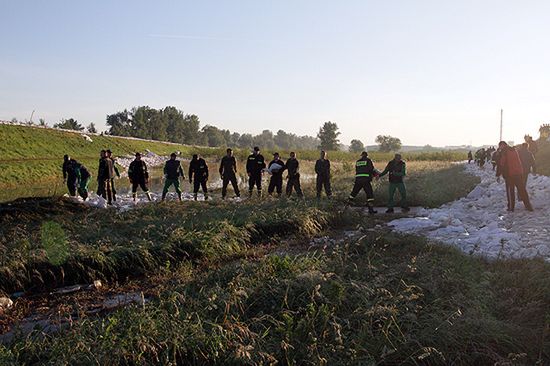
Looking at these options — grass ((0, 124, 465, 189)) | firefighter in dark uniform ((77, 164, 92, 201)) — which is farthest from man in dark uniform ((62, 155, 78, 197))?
grass ((0, 124, 465, 189))

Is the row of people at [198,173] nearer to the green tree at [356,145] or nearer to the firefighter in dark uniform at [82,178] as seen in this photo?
the firefighter in dark uniform at [82,178]

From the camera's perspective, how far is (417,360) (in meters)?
4.26

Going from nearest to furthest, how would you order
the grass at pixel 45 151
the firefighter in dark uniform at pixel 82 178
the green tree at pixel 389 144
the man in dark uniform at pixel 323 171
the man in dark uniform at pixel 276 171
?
the man in dark uniform at pixel 323 171, the firefighter in dark uniform at pixel 82 178, the man in dark uniform at pixel 276 171, the grass at pixel 45 151, the green tree at pixel 389 144

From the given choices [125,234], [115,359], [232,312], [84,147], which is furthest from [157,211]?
[84,147]

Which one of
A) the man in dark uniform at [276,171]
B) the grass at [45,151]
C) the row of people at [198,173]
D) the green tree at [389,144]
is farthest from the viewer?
the green tree at [389,144]

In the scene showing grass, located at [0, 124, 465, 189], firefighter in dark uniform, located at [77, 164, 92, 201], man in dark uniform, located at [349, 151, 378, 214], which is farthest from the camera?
grass, located at [0, 124, 465, 189]

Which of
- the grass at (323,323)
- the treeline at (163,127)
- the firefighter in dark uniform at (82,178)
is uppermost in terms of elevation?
the treeline at (163,127)

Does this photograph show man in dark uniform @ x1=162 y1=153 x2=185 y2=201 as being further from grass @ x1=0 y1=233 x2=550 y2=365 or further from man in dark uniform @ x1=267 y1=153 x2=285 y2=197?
grass @ x1=0 y1=233 x2=550 y2=365

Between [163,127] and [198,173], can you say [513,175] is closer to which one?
[198,173]

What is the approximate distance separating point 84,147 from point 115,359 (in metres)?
41.3

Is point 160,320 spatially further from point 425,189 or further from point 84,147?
point 84,147

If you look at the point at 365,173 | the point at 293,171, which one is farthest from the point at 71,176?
the point at 365,173

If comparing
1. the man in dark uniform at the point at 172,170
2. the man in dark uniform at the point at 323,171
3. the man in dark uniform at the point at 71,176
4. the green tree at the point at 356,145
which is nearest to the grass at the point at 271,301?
the man in dark uniform at the point at 172,170

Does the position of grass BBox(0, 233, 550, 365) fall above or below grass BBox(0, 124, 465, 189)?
below
